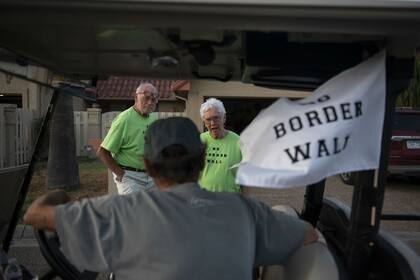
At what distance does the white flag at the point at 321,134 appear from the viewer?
5.01 ft

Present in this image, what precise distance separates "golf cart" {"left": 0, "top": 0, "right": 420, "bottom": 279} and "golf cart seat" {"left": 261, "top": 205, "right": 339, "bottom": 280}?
0.21 ft

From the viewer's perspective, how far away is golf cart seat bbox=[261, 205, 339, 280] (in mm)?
1859

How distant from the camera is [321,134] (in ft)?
5.11

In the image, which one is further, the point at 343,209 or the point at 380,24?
the point at 343,209

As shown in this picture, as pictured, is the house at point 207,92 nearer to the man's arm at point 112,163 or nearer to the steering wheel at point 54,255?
the man's arm at point 112,163

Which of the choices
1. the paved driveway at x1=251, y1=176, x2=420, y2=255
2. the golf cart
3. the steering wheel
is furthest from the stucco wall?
the steering wheel

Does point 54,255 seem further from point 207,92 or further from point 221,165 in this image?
point 207,92

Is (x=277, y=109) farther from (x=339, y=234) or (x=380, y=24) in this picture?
(x=339, y=234)

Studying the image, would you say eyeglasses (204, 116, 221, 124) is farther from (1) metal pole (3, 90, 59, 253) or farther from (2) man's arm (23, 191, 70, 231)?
(2) man's arm (23, 191, 70, 231)

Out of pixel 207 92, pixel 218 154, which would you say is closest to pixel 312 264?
pixel 218 154

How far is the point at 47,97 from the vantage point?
2818 millimetres

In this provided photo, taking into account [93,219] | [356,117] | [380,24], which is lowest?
[93,219]

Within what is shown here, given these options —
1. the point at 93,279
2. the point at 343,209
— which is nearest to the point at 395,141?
the point at 343,209

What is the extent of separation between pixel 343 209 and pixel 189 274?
124 cm
